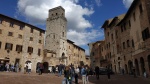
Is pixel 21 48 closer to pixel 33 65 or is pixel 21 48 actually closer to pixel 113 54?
pixel 33 65

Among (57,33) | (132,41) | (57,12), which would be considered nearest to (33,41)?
(57,33)

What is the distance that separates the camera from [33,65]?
120 feet

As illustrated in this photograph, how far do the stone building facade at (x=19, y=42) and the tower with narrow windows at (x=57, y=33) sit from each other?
339 inches

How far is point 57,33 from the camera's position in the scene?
50.0m

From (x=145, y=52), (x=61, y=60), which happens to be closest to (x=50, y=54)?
(x=61, y=60)

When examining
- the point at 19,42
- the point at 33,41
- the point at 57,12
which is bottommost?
the point at 19,42

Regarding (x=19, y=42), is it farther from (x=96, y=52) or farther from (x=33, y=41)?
(x=96, y=52)

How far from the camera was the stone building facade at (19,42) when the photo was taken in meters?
31.2

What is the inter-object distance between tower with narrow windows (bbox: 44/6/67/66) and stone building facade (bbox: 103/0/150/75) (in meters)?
17.5

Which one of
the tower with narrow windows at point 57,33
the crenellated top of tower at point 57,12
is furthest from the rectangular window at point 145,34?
the crenellated top of tower at point 57,12

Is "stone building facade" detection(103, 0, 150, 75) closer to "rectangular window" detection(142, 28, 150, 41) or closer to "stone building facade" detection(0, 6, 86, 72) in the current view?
"rectangular window" detection(142, 28, 150, 41)

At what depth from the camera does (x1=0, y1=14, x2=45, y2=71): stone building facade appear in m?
31.2

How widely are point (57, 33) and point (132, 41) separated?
28.7 metres

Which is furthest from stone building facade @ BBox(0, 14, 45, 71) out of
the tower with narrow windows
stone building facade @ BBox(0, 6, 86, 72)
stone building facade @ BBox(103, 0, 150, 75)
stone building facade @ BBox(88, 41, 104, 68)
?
stone building facade @ BBox(88, 41, 104, 68)
